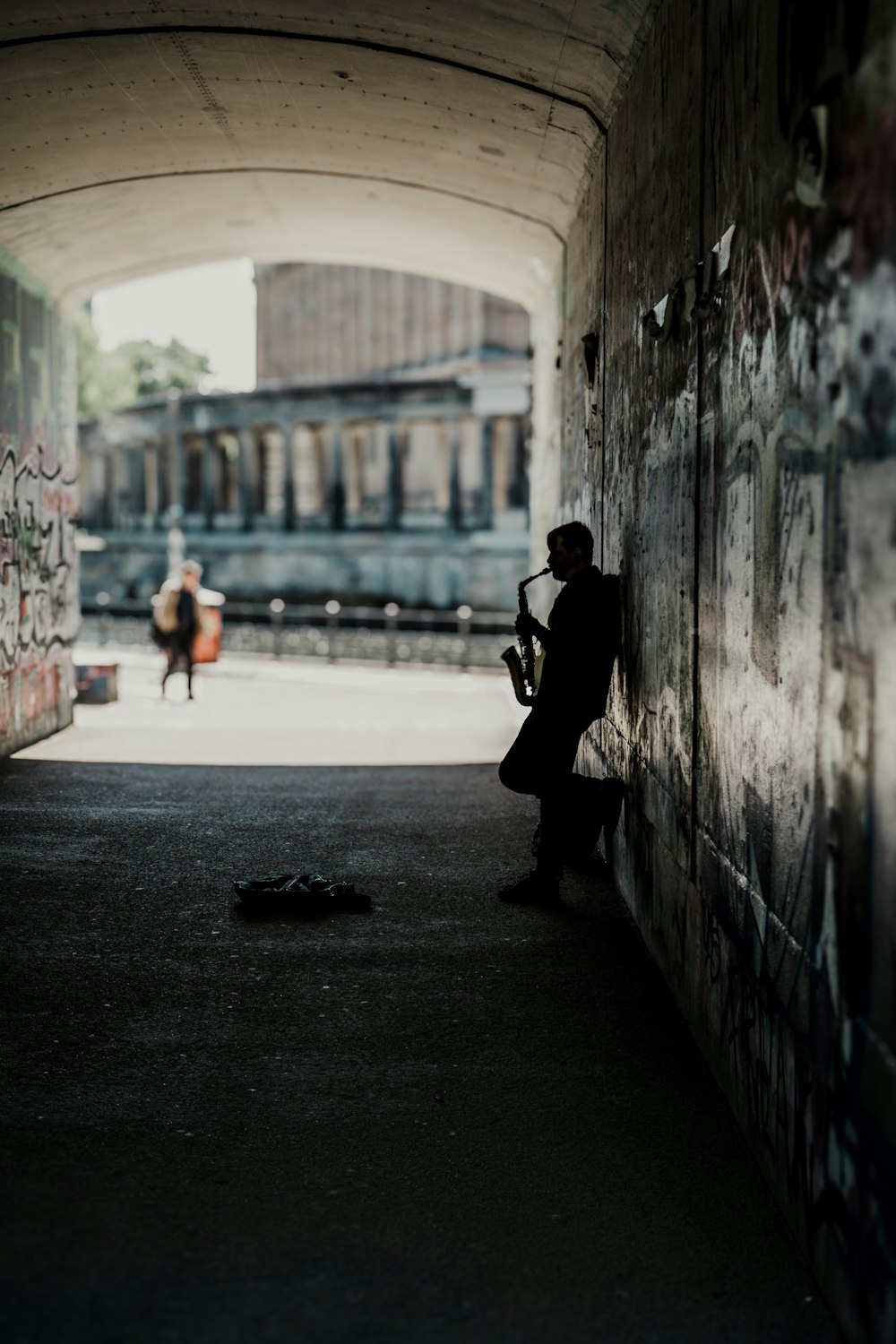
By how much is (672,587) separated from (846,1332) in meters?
3.33

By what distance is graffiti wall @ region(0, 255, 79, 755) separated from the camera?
480 inches

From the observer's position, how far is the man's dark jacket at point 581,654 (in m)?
7.22

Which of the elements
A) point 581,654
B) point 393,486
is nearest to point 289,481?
point 393,486

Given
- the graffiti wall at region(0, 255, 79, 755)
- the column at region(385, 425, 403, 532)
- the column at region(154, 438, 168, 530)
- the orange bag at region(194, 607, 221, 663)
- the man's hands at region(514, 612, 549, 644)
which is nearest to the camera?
the man's hands at region(514, 612, 549, 644)

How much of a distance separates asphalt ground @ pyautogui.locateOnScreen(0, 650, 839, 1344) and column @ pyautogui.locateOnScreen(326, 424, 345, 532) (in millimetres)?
39174

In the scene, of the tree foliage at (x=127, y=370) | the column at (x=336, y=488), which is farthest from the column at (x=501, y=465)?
the tree foliage at (x=127, y=370)

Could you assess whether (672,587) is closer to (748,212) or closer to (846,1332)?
(748,212)

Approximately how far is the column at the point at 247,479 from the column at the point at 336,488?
10.6 ft

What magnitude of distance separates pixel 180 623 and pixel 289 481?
A: 102 feet

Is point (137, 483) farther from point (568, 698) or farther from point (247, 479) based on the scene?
point (568, 698)

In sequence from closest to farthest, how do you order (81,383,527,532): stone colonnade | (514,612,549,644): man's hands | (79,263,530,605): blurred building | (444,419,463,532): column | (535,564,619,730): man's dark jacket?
(535,564,619,730): man's dark jacket < (514,612,549,644): man's hands < (79,263,530,605): blurred building < (81,383,527,532): stone colonnade < (444,419,463,532): column

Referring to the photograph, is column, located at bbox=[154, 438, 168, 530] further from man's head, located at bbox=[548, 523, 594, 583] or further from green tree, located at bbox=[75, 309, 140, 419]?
man's head, located at bbox=[548, 523, 594, 583]

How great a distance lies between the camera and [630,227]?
744 centimetres

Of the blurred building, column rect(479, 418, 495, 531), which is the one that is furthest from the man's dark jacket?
column rect(479, 418, 495, 531)
